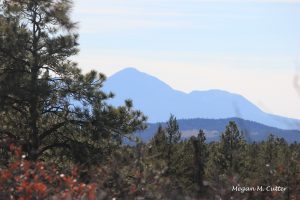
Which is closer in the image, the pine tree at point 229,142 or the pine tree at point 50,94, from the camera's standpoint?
the pine tree at point 50,94

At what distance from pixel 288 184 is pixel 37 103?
1111cm

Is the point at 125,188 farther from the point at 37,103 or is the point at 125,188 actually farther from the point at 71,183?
the point at 37,103

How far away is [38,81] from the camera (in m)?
16.5

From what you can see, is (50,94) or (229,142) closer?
(50,94)

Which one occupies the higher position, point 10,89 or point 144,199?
point 10,89

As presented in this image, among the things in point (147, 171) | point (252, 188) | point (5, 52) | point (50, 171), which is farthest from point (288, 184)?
point (5, 52)

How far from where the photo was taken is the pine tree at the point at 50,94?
16.4m

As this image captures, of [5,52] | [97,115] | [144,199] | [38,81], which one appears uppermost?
[5,52]

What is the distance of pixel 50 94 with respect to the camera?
55.1ft

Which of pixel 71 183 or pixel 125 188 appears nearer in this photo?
pixel 71 183

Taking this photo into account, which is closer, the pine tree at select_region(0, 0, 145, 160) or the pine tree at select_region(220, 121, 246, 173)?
the pine tree at select_region(0, 0, 145, 160)

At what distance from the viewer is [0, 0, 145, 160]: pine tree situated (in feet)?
53.7

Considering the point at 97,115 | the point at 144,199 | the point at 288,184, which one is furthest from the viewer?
the point at 97,115

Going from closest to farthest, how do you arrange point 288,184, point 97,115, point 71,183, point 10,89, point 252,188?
1. point 71,183
2. point 252,188
3. point 288,184
4. point 10,89
5. point 97,115
